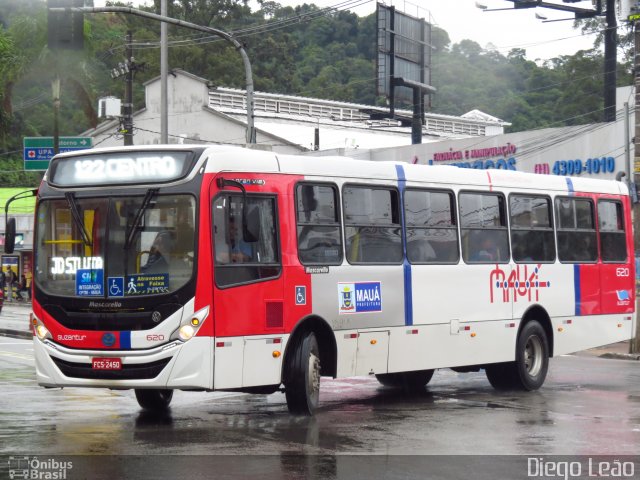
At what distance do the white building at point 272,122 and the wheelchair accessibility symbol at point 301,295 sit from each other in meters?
41.4

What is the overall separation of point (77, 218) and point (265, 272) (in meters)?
2.15

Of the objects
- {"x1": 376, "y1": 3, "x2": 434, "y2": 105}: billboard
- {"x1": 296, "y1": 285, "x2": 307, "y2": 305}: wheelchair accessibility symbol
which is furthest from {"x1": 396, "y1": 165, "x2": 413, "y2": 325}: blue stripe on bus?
{"x1": 376, "y1": 3, "x2": 434, "y2": 105}: billboard

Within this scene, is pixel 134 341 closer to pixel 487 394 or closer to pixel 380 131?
pixel 487 394

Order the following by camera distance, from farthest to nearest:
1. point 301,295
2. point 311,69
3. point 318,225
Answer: point 311,69
point 318,225
point 301,295

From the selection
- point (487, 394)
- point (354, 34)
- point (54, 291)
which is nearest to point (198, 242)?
point (54, 291)

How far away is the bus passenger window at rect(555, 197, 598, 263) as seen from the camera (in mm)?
18516

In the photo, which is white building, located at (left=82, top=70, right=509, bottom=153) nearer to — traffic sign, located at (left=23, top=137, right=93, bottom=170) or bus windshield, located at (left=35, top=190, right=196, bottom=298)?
traffic sign, located at (left=23, top=137, right=93, bottom=170)

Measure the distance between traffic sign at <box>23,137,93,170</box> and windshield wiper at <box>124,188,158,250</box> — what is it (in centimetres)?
2132

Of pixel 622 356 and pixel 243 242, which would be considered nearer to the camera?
pixel 243 242

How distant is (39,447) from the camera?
1099 centimetres

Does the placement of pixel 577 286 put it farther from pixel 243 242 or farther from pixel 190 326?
pixel 190 326

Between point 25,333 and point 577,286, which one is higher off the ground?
point 577,286

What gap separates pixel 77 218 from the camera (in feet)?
42.9

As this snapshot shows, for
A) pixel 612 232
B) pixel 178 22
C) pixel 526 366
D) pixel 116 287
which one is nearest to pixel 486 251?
pixel 526 366
